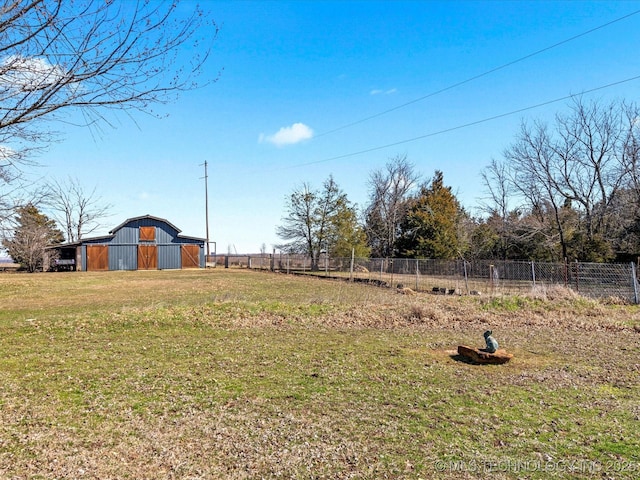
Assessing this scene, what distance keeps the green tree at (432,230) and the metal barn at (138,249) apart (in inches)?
747

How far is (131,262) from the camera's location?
35.9 metres

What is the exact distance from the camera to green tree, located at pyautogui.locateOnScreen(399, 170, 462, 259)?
3269 centimetres

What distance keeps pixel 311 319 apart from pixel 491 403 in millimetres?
5830

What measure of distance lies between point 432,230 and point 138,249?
81.4ft

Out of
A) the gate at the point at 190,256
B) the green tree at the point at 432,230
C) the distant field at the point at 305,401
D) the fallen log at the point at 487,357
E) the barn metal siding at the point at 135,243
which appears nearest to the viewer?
the distant field at the point at 305,401

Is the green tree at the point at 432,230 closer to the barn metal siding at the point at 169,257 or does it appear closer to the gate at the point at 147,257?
the barn metal siding at the point at 169,257

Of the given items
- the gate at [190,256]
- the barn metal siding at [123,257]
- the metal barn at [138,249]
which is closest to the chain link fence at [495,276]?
the gate at [190,256]

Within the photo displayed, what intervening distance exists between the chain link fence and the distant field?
5.85 m

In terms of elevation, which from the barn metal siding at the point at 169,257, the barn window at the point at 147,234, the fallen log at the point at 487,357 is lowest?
the fallen log at the point at 487,357

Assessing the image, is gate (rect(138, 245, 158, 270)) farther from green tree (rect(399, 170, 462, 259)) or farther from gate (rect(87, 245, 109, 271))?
green tree (rect(399, 170, 462, 259))

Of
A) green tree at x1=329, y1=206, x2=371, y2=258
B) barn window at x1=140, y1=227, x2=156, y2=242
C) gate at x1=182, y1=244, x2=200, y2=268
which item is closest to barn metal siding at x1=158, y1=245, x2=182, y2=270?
gate at x1=182, y1=244, x2=200, y2=268

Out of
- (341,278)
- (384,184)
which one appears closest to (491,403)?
(341,278)

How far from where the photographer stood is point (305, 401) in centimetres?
466

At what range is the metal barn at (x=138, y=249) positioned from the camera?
113 ft
